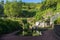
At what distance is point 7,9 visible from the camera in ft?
189

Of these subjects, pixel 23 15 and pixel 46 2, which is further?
pixel 23 15

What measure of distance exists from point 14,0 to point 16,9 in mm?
4826

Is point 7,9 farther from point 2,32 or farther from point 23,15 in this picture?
point 2,32

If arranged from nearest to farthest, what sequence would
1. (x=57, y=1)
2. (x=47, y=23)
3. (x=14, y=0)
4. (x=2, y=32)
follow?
1. (x=2, y=32)
2. (x=47, y=23)
3. (x=57, y=1)
4. (x=14, y=0)

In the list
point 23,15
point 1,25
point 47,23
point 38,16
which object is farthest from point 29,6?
point 1,25

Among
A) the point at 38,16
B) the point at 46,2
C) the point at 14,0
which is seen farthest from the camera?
the point at 14,0

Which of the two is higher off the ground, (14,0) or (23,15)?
(14,0)

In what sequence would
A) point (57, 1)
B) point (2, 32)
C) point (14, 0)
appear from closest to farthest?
point (2, 32) → point (57, 1) → point (14, 0)

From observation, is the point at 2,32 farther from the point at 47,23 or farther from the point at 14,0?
the point at 14,0

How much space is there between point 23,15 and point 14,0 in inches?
197

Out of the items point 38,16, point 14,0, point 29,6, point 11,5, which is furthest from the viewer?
point 29,6

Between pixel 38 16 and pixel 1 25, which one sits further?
pixel 38 16

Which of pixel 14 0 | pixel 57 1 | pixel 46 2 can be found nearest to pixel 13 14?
pixel 14 0

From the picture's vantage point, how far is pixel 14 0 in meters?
61.1
